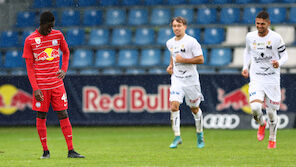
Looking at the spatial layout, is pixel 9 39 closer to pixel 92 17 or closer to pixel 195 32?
pixel 92 17

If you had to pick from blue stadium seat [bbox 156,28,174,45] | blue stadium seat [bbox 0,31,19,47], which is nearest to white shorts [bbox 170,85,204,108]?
blue stadium seat [bbox 156,28,174,45]

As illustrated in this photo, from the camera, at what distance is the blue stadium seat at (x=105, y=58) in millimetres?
19422

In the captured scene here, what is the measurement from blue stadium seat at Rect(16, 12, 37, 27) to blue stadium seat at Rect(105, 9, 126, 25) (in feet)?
8.64

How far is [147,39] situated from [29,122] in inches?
202

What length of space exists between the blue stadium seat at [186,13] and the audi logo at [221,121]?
5.20 metres

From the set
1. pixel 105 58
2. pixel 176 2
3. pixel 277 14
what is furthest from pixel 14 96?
pixel 277 14

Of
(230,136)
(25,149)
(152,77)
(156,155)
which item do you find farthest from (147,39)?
(156,155)

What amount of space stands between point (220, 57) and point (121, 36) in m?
3.47

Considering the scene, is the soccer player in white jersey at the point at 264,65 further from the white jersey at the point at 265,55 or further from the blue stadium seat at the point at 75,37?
the blue stadium seat at the point at 75,37

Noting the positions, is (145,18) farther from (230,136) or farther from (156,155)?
(156,155)

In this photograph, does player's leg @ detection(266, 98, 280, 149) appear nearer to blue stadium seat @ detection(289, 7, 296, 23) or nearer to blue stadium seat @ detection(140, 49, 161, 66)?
blue stadium seat @ detection(140, 49, 161, 66)

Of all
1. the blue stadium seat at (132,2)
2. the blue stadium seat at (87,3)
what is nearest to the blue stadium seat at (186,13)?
the blue stadium seat at (132,2)

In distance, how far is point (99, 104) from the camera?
16.8 meters

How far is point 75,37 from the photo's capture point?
20.4m
